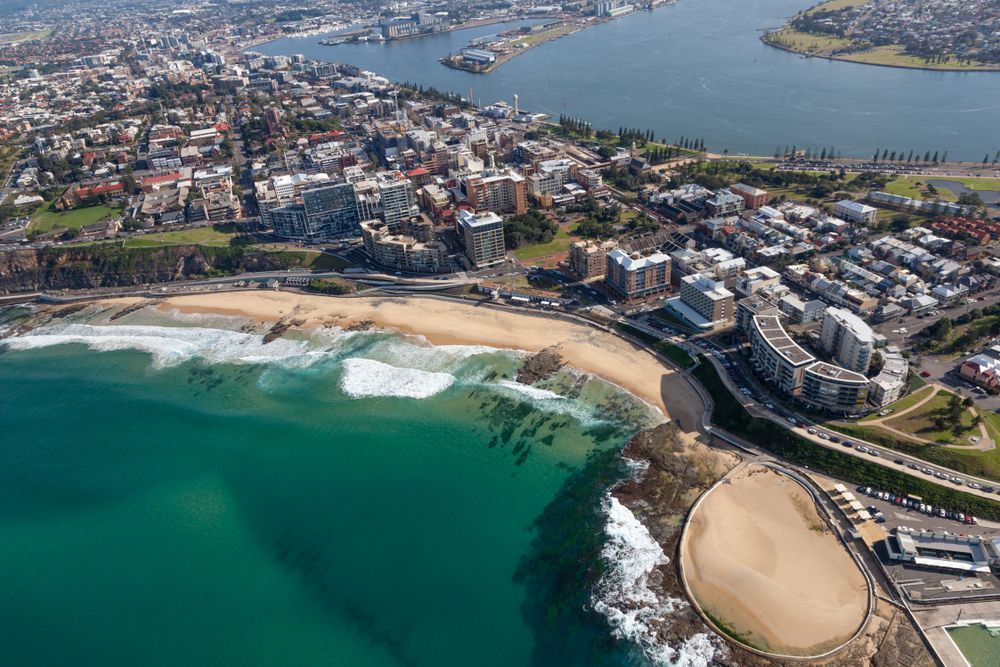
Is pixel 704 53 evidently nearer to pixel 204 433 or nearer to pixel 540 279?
pixel 540 279

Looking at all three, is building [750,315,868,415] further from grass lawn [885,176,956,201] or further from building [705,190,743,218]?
grass lawn [885,176,956,201]

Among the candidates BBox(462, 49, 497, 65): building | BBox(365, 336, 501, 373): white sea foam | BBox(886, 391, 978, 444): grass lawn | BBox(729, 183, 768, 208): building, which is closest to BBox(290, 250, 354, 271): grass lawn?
BBox(365, 336, 501, 373): white sea foam

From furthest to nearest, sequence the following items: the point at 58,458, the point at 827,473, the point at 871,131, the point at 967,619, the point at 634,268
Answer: the point at 871,131, the point at 634,268, the point at 58,458, the point at 827,473, the point at 967,619

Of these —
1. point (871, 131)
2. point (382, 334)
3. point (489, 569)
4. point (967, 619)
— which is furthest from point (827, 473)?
point (871, 131)

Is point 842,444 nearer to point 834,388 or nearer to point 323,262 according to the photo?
point 834,388

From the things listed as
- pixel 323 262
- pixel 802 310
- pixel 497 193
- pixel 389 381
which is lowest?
pixel 389 381

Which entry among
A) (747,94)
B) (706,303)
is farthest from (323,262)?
(747,94)
